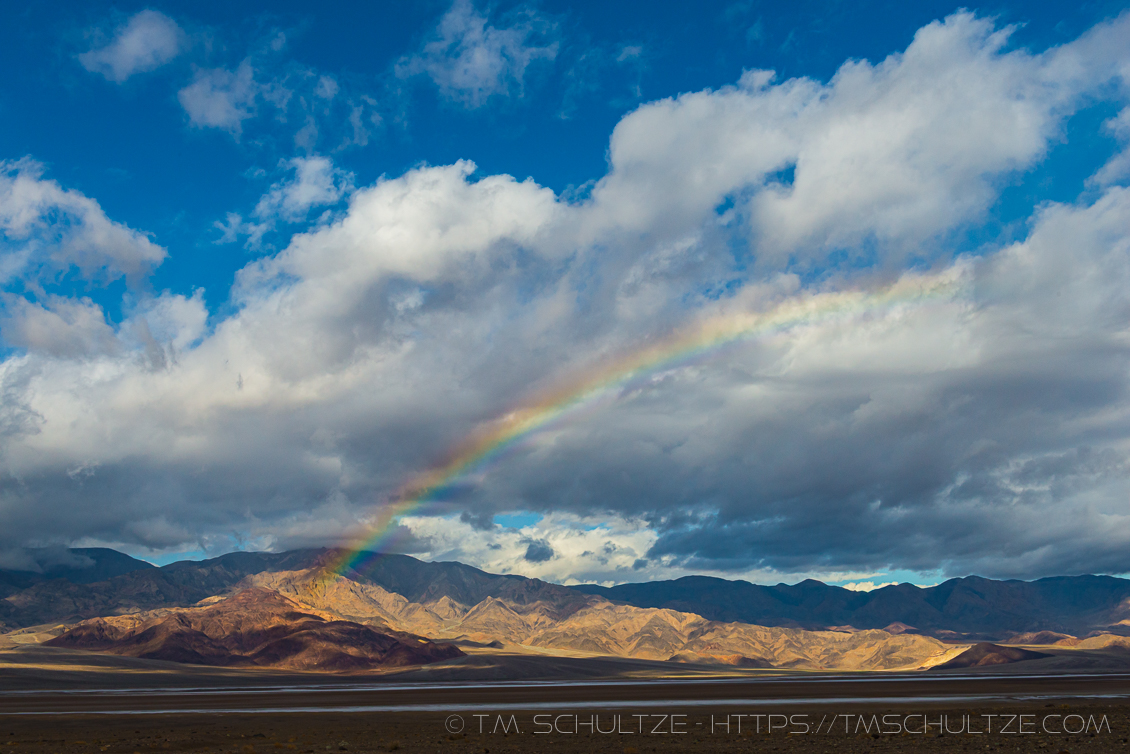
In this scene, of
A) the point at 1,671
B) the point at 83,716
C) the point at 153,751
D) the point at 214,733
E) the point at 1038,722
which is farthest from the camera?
the point at 1,671

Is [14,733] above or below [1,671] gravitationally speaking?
above

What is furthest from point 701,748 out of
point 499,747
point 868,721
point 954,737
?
point 868,721

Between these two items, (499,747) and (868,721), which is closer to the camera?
(499,747)

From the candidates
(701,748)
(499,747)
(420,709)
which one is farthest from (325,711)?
(701,748)

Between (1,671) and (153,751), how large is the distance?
19328 centimetres

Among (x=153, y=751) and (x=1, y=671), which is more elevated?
(x=153, y=751)

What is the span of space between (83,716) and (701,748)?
199ft

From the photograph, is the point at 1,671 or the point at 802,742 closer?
the point at 802,742

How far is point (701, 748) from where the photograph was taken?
38.8 meters

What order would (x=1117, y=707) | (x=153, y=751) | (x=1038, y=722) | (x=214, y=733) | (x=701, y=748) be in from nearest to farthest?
(x=701, y=748), (x=153, y=751), (x=1038, y=722), (x=214, y=733), (x=1117, y=707)

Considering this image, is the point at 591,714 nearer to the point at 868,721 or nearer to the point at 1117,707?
the point at 868,721

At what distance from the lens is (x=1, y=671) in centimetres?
19488

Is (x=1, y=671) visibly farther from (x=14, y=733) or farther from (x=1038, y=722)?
(x=1038, y=722)

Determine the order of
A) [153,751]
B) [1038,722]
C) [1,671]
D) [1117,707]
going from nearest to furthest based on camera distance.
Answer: [153,751], [1038,722], [1117,707], [1,671]
